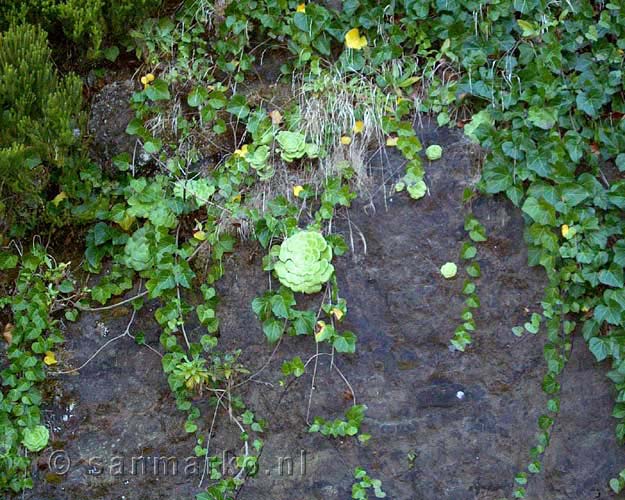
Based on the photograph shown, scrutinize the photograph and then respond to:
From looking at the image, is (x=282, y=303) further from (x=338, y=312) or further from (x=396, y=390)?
(x=396, y=390)

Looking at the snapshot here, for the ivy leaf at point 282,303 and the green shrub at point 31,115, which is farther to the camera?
the ivy leaf at point 282,303

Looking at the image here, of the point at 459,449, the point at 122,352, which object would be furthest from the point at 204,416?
the point at 459,449

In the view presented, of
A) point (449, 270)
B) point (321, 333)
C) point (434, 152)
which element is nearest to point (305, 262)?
point (321, 333)

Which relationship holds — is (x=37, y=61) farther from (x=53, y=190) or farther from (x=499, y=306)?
(x=499, y=306)

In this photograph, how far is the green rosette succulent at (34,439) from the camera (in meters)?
2.98

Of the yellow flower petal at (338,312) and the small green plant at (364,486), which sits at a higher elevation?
the yellow flower petal at (338,312)

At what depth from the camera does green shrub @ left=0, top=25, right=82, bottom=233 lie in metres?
2.70

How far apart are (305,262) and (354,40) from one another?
1005 mm

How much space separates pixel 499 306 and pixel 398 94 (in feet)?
3.26

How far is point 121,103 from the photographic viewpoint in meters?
3.24

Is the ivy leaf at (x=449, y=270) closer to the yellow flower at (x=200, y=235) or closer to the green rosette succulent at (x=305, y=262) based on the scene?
the green rosette succulent at (x=305, y=262)

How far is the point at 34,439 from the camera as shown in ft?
9.77

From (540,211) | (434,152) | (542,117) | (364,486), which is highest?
(542,117)

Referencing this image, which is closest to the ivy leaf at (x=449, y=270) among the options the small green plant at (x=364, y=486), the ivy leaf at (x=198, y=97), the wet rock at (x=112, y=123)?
the small green plant at (x=364, y=486)
